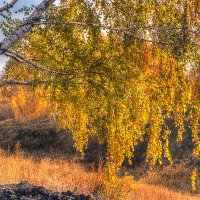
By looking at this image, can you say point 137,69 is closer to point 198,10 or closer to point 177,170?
point 198,10

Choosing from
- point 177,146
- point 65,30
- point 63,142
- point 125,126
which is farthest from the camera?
point 63,142

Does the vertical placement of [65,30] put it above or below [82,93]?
above

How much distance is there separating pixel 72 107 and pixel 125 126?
68.0 inches

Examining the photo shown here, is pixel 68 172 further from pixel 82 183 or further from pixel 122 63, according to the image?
pixel 122 63

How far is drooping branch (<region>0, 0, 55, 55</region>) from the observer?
20.1 feet

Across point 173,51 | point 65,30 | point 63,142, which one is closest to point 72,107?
point 65,30

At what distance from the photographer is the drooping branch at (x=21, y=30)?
6113mm

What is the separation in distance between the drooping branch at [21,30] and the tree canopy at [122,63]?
17 millimetres

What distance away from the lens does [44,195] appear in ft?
26.4

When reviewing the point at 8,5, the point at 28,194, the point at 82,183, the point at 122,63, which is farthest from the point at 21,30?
the point at 82,183

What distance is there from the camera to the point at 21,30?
6.29 m

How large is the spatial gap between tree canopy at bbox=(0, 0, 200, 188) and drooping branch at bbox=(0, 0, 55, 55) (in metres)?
0.02

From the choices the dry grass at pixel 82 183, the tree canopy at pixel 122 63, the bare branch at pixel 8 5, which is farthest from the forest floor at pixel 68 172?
the bare branch at pixel 8 5

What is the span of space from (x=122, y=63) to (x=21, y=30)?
1835 millimetres
